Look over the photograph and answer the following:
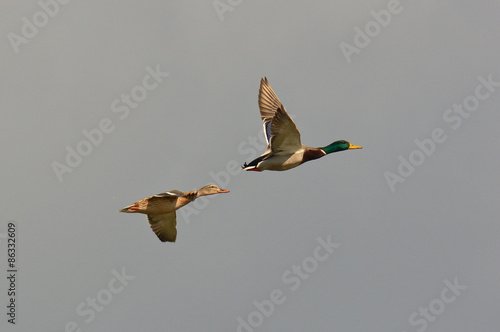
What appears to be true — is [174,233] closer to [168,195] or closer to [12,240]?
[168,195]

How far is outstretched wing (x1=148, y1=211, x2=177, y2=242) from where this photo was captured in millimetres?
30047

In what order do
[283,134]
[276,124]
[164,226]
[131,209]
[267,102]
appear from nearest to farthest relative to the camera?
[276,124]
[283,134]
[131,209]
[267,102]
[164,226]

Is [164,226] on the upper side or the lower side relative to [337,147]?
upper

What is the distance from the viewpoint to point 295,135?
27953 mm

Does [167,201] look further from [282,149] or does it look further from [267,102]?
[267,102]

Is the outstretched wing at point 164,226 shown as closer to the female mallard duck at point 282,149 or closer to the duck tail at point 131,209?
the duck tail at point 131,209

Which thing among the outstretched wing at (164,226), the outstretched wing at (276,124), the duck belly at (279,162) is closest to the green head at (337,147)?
the outstretched wing at (276,124)

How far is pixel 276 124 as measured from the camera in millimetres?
27641

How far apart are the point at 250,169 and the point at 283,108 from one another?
2.11 m

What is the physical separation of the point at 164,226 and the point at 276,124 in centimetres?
542

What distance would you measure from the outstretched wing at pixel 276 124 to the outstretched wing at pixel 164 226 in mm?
4068

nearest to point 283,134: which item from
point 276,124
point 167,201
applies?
point 276,124

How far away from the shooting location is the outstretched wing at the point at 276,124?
90.4 feet

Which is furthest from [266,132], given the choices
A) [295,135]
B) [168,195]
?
[168,195]
